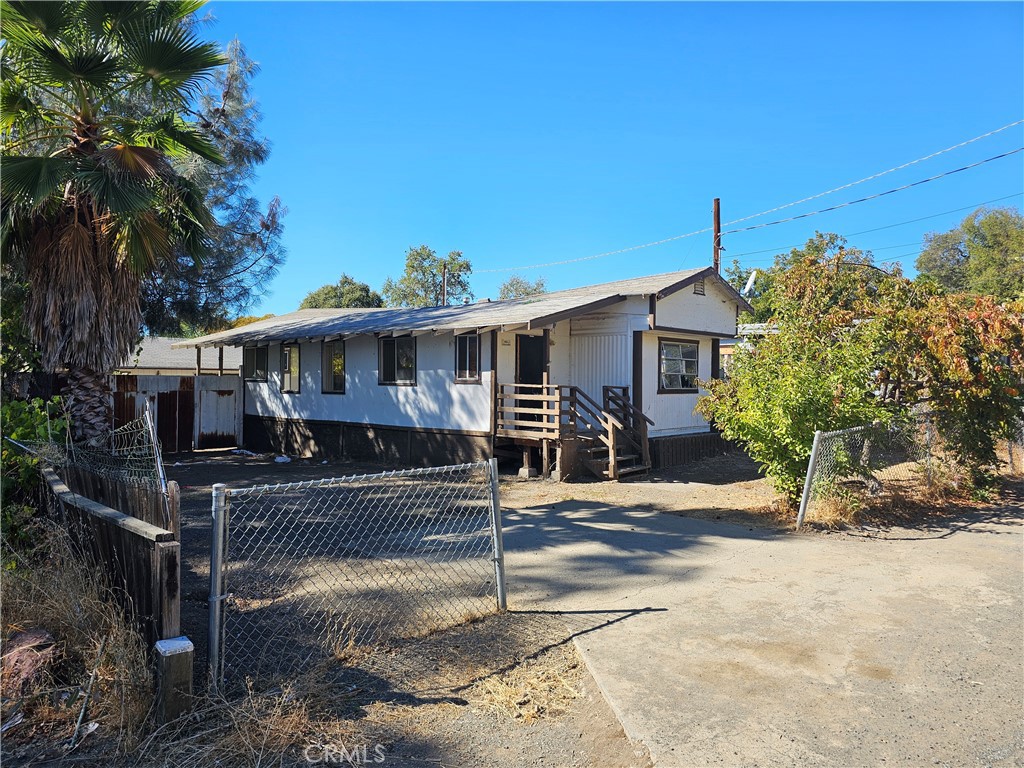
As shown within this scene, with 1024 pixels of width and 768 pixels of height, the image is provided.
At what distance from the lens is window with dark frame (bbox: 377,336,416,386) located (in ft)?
51.2

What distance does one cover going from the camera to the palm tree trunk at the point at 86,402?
9188 millimetres

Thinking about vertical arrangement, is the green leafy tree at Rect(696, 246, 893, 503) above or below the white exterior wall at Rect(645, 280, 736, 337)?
below

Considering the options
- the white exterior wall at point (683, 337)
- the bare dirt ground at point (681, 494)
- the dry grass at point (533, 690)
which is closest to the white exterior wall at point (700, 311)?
the white exterior wall at point (683, 337)

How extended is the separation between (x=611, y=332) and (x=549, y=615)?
10.7 meters

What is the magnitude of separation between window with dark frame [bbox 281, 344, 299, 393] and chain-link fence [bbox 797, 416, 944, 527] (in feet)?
45.3

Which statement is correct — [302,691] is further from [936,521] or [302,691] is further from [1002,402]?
[1002,402]

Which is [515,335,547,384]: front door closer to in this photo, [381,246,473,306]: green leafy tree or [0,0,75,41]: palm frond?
[0,0,75,41]: palm frond

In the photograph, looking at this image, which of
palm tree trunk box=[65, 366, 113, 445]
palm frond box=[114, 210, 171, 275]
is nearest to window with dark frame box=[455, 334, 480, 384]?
palm frond box=[114, 210, 171, 275]

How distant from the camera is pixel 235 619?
16.7 ft

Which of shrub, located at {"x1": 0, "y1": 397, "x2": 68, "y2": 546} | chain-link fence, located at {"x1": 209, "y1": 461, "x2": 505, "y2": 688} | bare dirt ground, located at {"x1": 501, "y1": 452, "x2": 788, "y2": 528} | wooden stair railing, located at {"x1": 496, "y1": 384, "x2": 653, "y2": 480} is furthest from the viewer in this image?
wooden stair railing, located at {"x1": 496, "y1": 384, "x2": 653, "y2": 480}

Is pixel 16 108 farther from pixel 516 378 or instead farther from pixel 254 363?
pixel 254 363

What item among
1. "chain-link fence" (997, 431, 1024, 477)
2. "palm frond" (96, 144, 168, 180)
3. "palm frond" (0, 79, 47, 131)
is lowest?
"chain-link fence" (997, 431, 1024, 477)

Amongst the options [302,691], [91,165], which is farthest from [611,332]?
[302,691]

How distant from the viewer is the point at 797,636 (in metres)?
4.91
